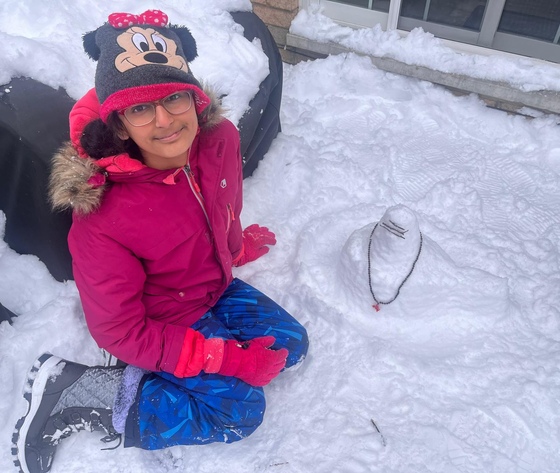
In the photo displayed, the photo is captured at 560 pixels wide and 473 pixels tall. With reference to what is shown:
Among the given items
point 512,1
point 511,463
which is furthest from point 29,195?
point 512,1

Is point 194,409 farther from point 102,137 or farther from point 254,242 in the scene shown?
point 102,137

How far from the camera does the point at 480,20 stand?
3.43 m

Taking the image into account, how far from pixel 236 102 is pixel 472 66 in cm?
181

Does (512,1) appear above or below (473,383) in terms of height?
above

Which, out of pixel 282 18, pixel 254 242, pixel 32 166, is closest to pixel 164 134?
pixel 32 166

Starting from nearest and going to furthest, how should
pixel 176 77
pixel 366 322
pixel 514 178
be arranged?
1. pixel 176 77
2. pixel 366 322
3. pixel 514 178

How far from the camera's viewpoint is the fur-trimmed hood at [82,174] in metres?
1.53

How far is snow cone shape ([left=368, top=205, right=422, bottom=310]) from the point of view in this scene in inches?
83.9

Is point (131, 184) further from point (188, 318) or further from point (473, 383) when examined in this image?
point (473, 383)

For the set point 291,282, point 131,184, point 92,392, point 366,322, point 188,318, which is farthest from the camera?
point 291,282

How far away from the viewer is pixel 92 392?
Answer: 182 centimetres

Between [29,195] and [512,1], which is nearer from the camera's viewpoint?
[29,195]

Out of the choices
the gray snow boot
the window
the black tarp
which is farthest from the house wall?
the gray snow boot

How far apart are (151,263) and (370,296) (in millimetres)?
1044
